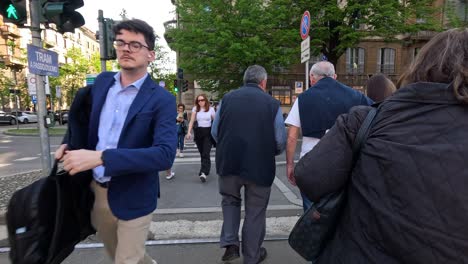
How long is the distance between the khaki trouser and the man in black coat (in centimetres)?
114

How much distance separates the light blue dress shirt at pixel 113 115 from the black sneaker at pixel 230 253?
166cm

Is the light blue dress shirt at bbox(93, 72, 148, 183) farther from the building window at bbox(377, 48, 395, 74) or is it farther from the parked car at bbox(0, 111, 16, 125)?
the parked car at bbox(0, 111, 16, 125)

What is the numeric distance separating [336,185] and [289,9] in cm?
1610

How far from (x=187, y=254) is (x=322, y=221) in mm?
2279

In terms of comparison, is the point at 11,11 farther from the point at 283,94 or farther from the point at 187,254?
the point at 283,94

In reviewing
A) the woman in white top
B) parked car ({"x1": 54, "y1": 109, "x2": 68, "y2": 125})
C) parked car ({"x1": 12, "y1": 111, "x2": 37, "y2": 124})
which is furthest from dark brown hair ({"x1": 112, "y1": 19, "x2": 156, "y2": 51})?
parked car ({"x1": 12, "y1": 111, "x2": 37, "y2": 124})

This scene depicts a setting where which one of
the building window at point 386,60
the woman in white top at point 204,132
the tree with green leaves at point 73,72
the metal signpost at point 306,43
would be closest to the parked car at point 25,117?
the tree with green leaves at point 73,72

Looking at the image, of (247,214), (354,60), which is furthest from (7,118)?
(247,214)

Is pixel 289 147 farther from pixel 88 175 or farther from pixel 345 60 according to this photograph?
pixel 345 60

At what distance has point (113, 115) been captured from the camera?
6.22ft

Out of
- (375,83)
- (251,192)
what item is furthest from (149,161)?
(375,83)

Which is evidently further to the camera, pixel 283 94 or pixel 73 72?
pixel 73 72

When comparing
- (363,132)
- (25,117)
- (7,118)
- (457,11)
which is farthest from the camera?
(25,117)

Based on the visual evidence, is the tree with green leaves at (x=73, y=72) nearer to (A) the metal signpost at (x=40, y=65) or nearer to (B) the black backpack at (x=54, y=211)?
(A) the metal signpost at (x=40, y=65)
